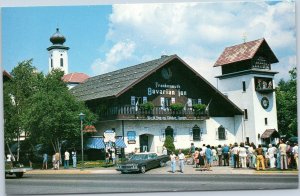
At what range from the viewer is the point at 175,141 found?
24547 millimetres

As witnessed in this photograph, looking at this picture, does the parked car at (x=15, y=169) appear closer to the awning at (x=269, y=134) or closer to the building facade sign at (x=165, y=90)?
the building facade sign at (x=165, y=90)

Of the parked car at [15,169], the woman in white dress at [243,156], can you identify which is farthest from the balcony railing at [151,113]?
the parked car at [15,169]

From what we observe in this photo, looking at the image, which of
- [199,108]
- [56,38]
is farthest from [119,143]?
[56,38]

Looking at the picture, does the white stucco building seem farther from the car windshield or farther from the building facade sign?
the car windshield

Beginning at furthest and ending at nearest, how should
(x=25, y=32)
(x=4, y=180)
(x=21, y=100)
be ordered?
(x=21, y=100), (x=25, y=32), (x=4, y=180)

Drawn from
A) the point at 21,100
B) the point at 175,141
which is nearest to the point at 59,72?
the point at 21,100

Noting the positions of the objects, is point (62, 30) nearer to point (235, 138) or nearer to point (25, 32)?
point (25, 32)

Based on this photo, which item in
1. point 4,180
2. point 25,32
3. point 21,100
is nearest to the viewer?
point 4,180

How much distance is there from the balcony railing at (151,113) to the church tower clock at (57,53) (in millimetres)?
2528

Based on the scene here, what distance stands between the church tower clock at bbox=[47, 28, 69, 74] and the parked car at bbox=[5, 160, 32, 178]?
4136mm

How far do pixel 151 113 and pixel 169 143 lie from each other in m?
1.46

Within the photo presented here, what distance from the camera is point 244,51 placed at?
23922 millimetres

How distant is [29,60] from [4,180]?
15.6 feet

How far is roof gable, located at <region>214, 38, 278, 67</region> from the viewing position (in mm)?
22969
